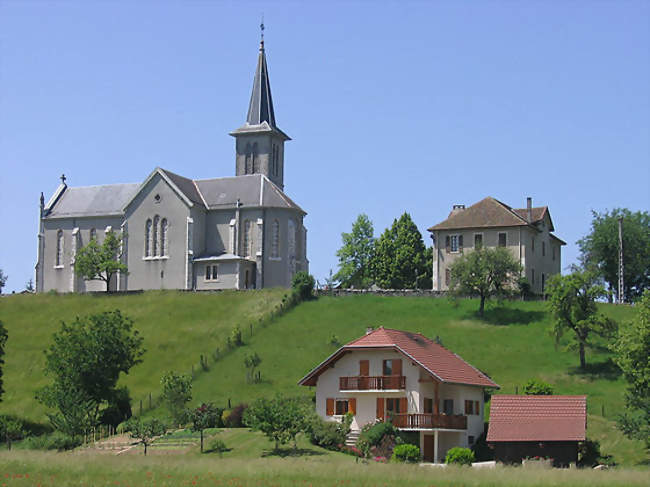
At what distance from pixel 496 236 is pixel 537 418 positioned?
3894 cm

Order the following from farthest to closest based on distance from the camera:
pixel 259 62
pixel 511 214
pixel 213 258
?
pixel 259 62 → pixel 213 258 → pixel 511 214

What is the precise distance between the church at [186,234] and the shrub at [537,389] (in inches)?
1694

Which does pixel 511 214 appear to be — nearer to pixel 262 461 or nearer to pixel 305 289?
pixel 305 289

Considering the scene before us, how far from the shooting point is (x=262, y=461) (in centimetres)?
3775

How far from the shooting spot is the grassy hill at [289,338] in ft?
200

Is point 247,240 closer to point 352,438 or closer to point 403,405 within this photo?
point 403,405

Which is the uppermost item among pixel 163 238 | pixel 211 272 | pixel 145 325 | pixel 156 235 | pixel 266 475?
pixel 156 235

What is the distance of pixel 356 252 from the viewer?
113 m

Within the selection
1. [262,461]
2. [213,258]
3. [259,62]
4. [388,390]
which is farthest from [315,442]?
[259,62]

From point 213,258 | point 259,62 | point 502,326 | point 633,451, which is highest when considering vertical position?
point 259,62

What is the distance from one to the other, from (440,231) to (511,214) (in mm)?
6251

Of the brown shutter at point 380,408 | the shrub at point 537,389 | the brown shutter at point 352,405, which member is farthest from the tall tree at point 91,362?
the shrub at point 537,389

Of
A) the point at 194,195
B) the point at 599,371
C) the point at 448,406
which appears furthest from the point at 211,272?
the point at 448,406

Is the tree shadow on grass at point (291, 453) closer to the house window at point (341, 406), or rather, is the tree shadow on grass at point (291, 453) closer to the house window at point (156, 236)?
the house window at point (341, 406)
